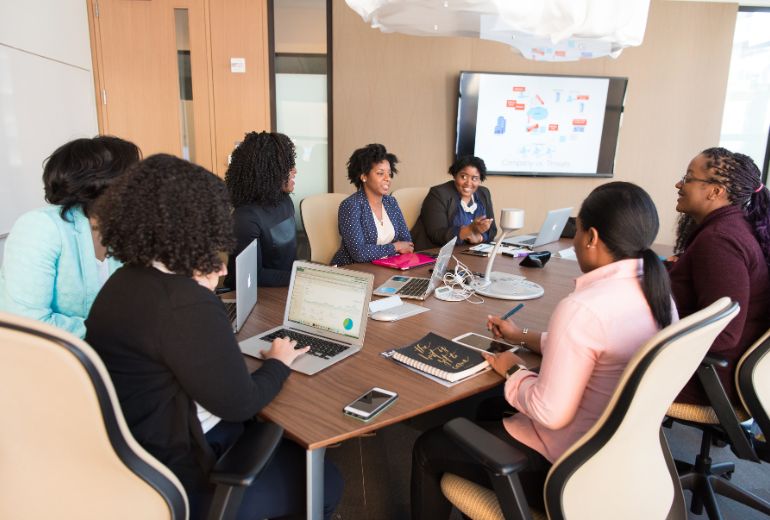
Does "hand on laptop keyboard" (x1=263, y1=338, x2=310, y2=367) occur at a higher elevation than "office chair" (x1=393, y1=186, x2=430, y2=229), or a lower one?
lower

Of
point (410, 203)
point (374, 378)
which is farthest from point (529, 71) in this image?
point (374, 378)

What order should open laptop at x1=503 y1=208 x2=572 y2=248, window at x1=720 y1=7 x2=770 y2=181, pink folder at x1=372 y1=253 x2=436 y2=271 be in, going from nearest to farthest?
pink folder at x1=372 y1=253 x2=436 y2=271
open laptop at x1=503 y1=208 x2=572 y2=248
window at x1=720 y1=7 x2=770 y2=181

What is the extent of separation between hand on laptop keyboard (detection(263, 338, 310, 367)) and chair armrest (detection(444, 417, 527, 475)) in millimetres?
495

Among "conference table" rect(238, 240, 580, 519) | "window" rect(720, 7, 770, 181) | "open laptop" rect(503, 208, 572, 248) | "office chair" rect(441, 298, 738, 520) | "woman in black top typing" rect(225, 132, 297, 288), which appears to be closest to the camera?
"office chair" rect(441, 298, 738, 520)

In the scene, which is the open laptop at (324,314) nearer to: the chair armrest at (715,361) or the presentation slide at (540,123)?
the chair armrest at (715,361)

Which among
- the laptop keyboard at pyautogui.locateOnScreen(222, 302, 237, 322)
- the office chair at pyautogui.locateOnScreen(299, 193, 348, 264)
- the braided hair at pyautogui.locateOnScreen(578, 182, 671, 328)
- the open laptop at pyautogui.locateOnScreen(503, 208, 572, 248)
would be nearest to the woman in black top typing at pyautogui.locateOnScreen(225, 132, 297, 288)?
the laptop keyboard at pyautogui.locateOnScreen(222, 302, 237, 322)

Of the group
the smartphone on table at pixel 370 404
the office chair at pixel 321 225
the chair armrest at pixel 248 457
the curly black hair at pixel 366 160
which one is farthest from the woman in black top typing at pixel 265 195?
the chair armrest at pixel 248 457

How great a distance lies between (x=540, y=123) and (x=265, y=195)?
Answer: 3.34 metres

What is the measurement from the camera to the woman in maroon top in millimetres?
1613

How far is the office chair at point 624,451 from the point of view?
971 millimetres

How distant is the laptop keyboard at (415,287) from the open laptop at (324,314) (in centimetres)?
57

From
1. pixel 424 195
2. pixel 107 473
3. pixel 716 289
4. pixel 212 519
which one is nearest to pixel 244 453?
pixel 212 519

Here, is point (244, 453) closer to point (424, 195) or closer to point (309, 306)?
point (309, 306)

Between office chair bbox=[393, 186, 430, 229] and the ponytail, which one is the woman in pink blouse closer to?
the ponytail
